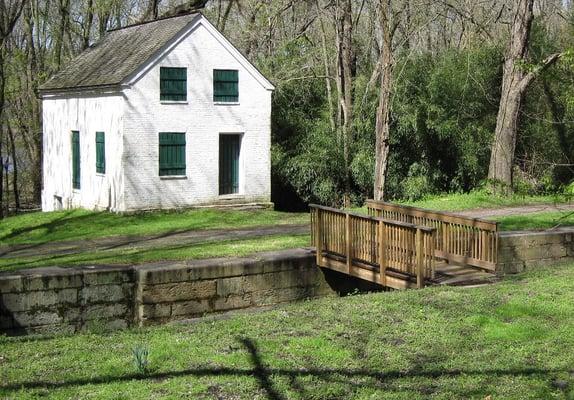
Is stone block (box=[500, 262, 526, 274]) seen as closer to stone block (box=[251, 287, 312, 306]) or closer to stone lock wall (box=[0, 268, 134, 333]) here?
stone block (box=[251, 287, 312, 306])

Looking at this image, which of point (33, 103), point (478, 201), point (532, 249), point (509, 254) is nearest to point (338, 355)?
point (509, 254)

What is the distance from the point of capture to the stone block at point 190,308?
14031 millimetres

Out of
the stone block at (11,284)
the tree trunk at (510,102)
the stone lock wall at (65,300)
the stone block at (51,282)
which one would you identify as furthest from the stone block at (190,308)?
the tree trunk at (510,102)

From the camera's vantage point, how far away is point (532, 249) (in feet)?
51.0

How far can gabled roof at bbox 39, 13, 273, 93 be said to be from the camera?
25.5 m

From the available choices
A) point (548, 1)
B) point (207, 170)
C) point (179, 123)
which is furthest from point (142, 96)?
point (548, 1)

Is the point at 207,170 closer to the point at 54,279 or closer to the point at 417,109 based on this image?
the point at 417,109

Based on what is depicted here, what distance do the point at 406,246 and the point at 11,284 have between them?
640cm

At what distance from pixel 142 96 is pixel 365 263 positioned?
13.0 metres

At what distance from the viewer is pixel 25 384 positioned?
8070 millimetres

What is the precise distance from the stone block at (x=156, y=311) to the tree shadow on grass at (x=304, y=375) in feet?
18.4

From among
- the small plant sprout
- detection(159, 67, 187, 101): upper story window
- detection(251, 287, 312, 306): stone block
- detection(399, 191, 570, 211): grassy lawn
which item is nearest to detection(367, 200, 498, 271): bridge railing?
detection(251, 287, 312, 306): stone block

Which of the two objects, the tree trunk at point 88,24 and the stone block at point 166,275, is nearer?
the stone block at point 166,275

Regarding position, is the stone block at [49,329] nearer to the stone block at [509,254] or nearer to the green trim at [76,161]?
the stone block at [509,254]
